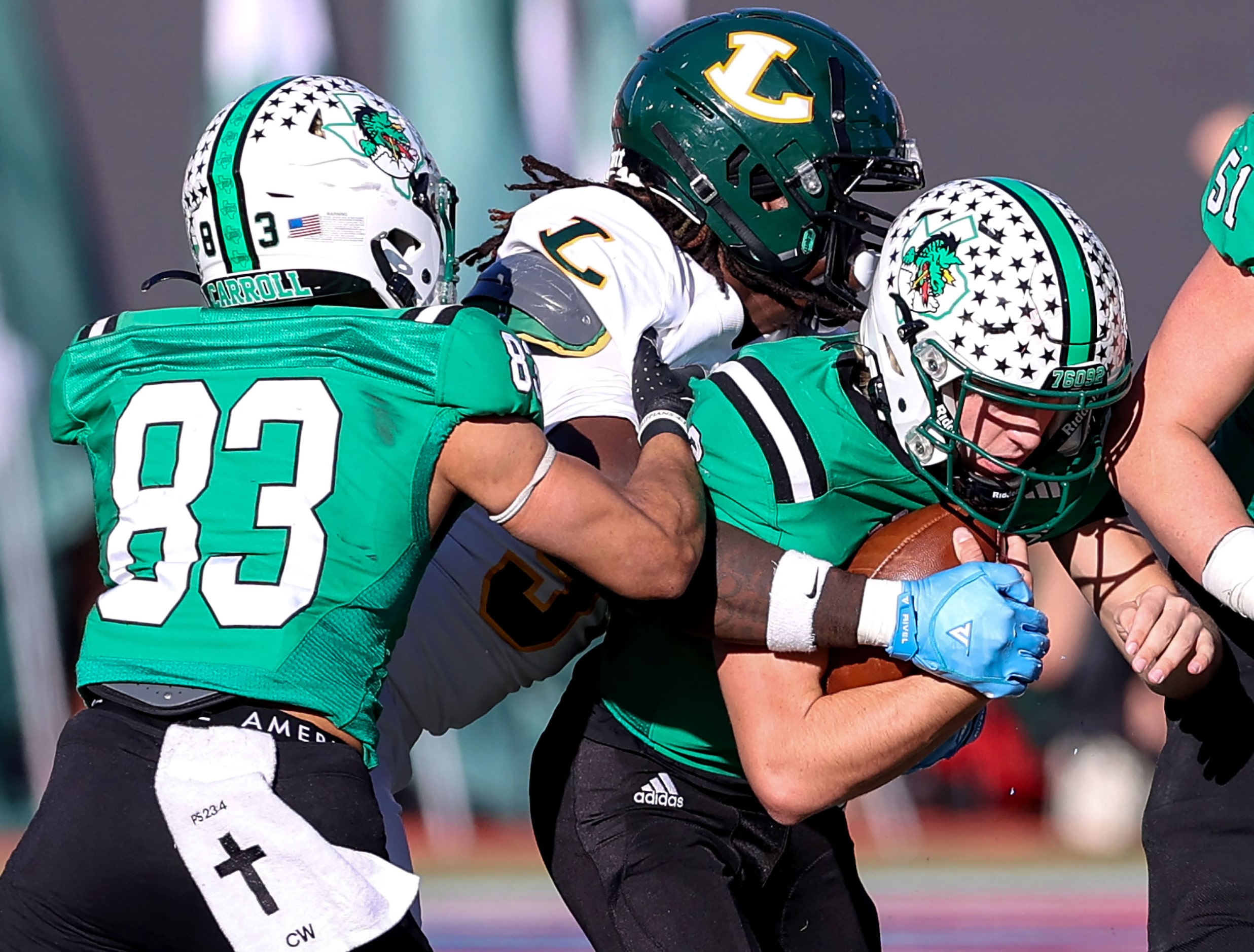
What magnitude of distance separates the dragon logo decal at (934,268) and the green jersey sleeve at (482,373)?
0.67 meters

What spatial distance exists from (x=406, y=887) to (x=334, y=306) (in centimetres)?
89

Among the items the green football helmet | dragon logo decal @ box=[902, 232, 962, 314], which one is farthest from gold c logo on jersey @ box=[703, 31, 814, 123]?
dragon logo decal @ box=[902, 232, 962, 314]

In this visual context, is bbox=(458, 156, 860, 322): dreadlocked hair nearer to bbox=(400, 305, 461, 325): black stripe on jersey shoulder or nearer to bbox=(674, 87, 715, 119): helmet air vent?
bbox=(674, 87, 715, 119): helmet air vent

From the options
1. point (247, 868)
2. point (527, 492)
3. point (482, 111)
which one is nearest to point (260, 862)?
point (247, 868)

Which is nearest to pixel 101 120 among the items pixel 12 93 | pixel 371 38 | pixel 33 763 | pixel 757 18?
pixel 12 93

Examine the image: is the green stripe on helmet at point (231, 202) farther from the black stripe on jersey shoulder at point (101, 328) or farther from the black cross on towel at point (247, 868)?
the black cross on towel at point (247, 868)

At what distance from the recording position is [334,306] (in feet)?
7.94

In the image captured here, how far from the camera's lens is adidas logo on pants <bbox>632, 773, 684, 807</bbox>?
8.96 feet

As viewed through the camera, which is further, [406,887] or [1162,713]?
[1162,713]

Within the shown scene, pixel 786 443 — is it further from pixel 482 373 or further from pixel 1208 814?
pixel 1208 814

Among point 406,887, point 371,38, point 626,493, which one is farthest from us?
point 371,38

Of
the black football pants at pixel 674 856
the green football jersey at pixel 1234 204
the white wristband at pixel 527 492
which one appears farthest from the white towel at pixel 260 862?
the green football jersey at pixel 1234 204

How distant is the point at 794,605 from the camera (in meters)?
2.42

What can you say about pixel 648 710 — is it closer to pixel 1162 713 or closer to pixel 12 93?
pixel 1162 713
